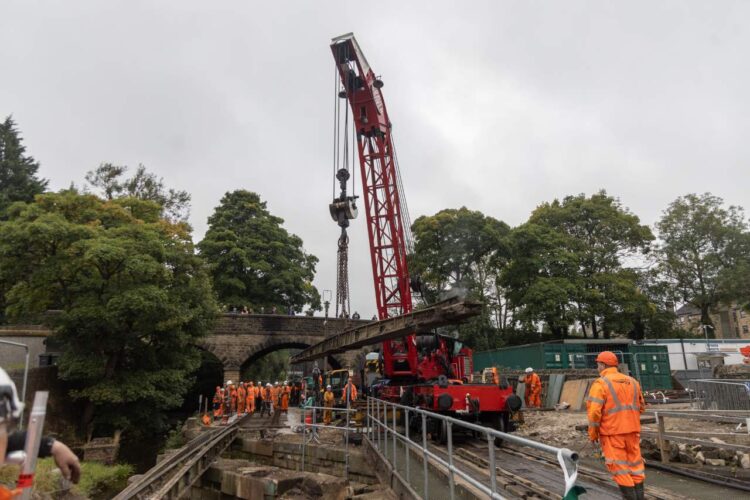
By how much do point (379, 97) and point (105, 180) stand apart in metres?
26.4

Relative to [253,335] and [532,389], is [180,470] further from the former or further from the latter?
[253,335]

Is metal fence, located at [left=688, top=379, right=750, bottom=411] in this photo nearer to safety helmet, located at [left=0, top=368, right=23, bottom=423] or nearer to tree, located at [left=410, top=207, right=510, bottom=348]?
safety helmet, located at [left=0, top=368, right=23, bottom=423]

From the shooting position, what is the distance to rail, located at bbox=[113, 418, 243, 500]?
8.75 meters

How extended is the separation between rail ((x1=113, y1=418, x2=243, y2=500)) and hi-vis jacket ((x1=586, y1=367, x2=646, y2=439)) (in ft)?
22.5

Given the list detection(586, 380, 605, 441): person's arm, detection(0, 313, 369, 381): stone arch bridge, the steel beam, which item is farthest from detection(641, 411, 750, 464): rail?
detection(0, 313, 369, 381): stone arch bridge

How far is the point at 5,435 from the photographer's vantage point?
6.73 feet

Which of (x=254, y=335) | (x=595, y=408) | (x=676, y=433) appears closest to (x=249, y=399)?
(x=254, y=335)

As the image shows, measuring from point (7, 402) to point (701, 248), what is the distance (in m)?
41.4

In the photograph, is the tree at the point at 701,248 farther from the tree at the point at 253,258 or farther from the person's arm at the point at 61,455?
the person's arm at the point at 61,455

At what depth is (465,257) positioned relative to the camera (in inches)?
1359

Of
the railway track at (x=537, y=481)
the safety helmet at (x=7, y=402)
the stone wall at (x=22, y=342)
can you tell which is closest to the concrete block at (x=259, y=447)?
the railway track at (x=537, y=481)

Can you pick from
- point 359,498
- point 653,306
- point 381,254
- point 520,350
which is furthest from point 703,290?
point 359,498

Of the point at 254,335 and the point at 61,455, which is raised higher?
the point at 254,335

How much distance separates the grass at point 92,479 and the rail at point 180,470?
1.93 m
